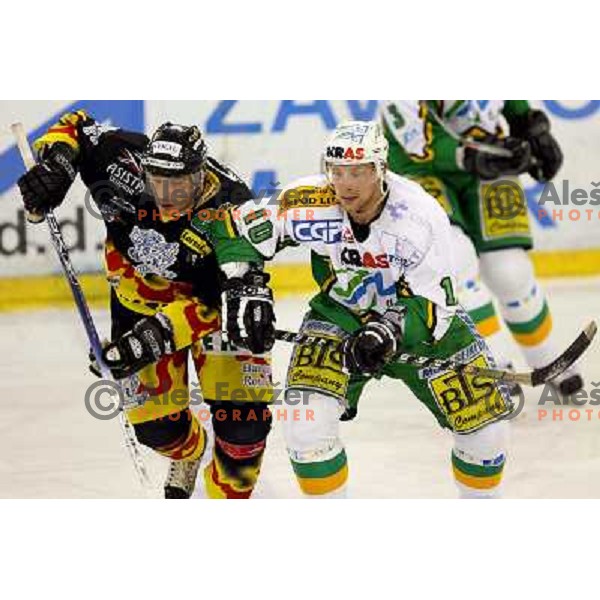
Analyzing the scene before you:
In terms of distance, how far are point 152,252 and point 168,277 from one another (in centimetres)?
8

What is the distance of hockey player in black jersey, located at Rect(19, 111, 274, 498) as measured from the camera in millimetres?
4086

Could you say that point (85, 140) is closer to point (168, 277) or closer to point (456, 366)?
point (168, 277)

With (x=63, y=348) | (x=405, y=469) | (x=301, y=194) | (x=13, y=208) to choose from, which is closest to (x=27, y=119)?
(x=13, y=208)

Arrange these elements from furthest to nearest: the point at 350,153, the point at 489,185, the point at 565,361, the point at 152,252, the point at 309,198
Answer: the point at 489,185
the point at 565,361
the point at 152,252
the point at 309,198
the point at 350,153

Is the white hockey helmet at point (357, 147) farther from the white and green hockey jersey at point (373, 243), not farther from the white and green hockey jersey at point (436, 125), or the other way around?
the white and green hockey jersey at point (436, 125)

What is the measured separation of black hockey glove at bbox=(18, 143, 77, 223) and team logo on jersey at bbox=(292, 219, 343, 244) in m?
0.58

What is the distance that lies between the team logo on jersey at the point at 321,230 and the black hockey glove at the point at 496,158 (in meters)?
0.99

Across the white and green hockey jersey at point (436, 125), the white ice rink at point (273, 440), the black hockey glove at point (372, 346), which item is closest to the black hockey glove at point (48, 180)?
the white ice rink at point (273, 440)

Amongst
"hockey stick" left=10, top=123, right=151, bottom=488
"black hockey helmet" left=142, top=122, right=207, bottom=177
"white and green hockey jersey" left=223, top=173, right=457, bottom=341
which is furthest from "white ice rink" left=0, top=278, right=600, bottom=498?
"black hockey helmet" left=142, top=122, right=207, bottom=177

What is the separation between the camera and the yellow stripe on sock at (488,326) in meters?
4.95

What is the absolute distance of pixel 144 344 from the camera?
4156mm

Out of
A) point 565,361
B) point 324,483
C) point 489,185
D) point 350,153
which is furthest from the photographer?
point 489,185

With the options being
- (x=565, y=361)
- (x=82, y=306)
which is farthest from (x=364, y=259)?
(x=82, y=306)

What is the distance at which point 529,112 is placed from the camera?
15.8 ft
